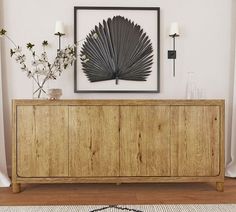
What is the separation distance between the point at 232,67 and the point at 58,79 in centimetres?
173

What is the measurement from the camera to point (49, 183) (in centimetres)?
282

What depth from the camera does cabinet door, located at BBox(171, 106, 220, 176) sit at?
8.59 feet

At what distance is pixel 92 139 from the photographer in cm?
259

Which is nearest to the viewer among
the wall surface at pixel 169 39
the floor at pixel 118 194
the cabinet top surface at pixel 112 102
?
the floor at pixel 118 194

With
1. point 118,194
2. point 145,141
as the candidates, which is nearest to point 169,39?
point 145,141

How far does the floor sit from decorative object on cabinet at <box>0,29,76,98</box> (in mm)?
904

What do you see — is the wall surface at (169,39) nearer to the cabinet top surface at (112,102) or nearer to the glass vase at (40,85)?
the glass vase at (40,85)

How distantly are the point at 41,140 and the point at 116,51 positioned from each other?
1130mm

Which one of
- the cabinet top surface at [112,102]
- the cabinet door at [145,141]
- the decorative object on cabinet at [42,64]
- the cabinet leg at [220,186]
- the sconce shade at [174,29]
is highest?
the sconce shade at [174,29]

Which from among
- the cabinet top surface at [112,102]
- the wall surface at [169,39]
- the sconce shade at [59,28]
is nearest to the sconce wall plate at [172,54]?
the wall surface at [169,39]

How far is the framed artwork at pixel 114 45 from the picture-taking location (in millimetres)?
3045

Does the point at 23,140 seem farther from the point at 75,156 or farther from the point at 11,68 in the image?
the point at 11,68

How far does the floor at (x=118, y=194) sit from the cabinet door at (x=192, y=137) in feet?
0.64

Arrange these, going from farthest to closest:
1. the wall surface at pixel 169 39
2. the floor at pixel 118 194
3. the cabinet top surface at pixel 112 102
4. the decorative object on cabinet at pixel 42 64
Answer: the wall surface at pixel 169 39 < the decorative object on cabinet at pixel 42 64 < the cabinet top surface at pixel 112 102 < the floor at pixel 118 194
